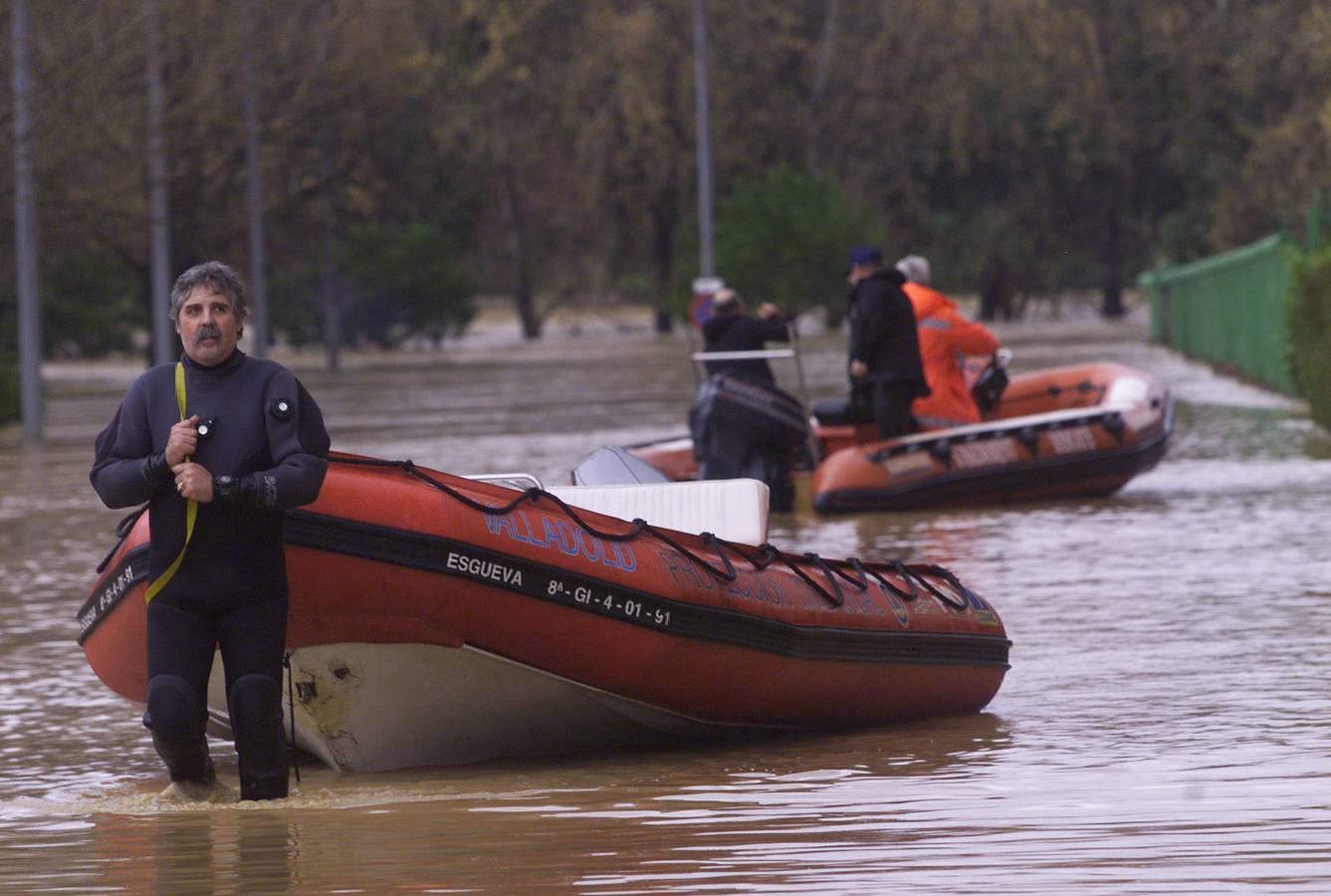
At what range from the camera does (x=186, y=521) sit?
7.73m

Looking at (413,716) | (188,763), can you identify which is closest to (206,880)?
(188,763)

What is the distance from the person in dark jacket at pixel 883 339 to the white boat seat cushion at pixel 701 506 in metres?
7.94

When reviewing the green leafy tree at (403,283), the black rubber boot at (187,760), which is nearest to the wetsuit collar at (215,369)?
the black rubber boot at (187,760)

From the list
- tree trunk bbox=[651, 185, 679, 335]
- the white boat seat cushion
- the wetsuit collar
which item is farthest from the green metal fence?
tree trunk bbox=[651, 185, 679, 335]

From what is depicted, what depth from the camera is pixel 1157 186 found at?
80562 millimetres

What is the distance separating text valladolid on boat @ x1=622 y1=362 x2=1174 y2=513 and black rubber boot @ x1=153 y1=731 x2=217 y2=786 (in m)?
10.2

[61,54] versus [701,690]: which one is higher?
[61,54]

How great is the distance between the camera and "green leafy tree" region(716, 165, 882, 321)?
62.9 metres

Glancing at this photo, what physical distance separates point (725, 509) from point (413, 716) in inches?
68.1

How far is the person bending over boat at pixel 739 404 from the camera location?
18234 mm

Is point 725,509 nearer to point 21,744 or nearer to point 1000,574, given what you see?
point 21,744

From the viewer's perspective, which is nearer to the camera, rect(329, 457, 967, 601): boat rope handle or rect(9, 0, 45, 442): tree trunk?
rect(329, 457, 967, 601): boat rope handle

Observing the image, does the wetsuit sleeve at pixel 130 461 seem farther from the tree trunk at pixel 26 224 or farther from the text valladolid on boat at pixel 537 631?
the tree trunk at pixel 26 224

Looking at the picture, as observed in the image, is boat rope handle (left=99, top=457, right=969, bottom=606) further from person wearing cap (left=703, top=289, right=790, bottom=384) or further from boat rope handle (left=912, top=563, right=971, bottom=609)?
person wearing cap (left=703, top=289, right=790, bottom=384)
